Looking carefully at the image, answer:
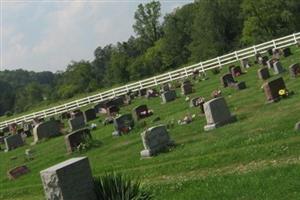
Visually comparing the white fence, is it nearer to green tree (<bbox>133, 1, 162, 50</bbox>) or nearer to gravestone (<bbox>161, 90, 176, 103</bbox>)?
gravestone (<bbox>161, 90, 176, 103</bbox>)

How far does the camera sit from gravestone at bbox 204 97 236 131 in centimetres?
2069

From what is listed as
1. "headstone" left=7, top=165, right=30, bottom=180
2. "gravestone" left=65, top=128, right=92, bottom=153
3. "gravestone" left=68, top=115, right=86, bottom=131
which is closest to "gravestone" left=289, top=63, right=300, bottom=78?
"gravestone" left=65, top=128, right=92, bottom=153

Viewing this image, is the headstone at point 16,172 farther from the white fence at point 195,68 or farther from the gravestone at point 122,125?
the white fence at point 195,68

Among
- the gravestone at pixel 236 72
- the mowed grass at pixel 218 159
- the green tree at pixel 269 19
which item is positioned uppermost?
the green tree at pixel 269 19

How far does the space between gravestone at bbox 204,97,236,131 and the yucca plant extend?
10.4 m

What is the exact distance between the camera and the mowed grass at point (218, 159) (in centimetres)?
1221

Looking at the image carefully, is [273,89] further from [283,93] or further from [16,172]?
[16,172]

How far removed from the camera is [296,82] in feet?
87.2

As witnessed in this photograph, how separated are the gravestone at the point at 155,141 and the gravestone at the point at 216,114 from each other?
1747 millimetres

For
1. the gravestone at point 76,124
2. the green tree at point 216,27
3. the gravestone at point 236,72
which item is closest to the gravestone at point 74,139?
the gravestone at point 76,124

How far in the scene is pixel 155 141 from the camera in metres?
19.5

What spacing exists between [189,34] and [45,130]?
63.6 m


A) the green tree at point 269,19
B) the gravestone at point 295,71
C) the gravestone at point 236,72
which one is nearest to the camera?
the gravestone at point 295,71

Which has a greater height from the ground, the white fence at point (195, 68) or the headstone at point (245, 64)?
the white fence at point (195, 68)
